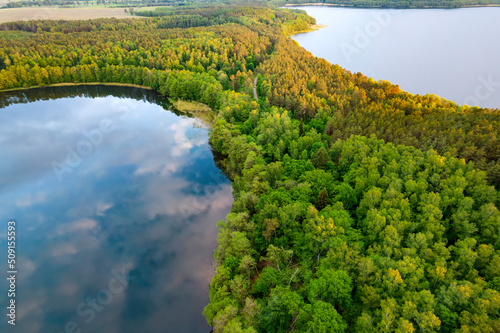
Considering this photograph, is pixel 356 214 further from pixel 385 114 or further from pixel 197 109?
pixel 197 109

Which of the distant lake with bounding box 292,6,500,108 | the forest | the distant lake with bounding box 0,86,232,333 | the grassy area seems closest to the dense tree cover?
the forest

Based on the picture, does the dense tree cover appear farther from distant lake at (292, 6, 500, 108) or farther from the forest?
distant lake at (292, 6, 500, 108)

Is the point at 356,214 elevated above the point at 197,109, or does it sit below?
above

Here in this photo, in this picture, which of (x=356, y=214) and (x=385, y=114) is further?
(x=385, y=114)

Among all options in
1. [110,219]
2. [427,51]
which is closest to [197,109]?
[110,219]

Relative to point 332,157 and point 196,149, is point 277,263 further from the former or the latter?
point 196,149

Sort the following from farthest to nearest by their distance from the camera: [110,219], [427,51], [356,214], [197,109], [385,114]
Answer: [427,51]
[197,109]
[385,114]
[110,219]
[356,214]

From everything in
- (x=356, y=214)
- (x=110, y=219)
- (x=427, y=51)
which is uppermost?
(x=427, y=51)
